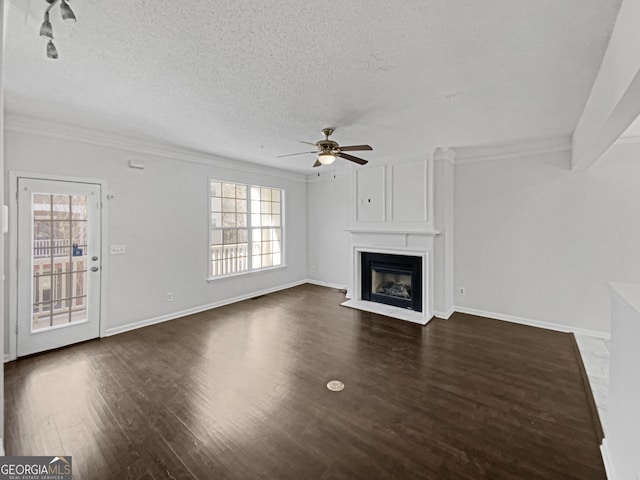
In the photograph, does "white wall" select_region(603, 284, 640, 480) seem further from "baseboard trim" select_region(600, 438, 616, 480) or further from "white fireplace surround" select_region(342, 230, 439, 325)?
"white fireplace surround" select_region(342, 230, 439, 325)

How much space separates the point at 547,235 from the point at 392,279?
2427 millimetres

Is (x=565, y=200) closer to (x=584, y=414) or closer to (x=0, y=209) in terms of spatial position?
(x=584, y=414)

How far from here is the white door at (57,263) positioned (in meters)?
3.20

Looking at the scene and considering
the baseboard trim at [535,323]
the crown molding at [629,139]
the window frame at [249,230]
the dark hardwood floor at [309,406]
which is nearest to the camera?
the dark hardwood floor at [309,406]

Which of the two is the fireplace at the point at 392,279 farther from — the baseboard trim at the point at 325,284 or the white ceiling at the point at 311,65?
the white ceiling at the point at 311,65

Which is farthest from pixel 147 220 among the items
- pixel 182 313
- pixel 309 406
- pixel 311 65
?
pixel 309 406

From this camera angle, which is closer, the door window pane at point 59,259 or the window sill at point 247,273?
the door window pane at point 59,259

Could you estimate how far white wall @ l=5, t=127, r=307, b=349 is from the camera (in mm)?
3389

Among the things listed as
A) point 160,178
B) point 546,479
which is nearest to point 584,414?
point 546,479

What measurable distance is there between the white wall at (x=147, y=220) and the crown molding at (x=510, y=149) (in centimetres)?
399

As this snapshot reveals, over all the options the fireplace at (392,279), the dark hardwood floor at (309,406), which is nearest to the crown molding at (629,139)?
the dark hardwood floor at (309,406)

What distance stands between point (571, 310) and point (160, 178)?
6366mm

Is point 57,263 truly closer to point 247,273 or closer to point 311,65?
point 247,273

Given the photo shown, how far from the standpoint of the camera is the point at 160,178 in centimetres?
431
